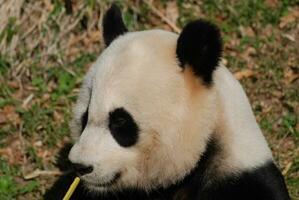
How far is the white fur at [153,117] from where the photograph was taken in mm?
3709

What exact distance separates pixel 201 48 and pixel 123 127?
59 centimetres

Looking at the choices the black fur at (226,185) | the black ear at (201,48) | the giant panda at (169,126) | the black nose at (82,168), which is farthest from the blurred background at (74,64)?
the black ear at (201,48)

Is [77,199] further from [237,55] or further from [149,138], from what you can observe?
[237,55]

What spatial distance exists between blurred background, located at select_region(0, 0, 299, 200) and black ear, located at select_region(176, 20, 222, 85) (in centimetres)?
183

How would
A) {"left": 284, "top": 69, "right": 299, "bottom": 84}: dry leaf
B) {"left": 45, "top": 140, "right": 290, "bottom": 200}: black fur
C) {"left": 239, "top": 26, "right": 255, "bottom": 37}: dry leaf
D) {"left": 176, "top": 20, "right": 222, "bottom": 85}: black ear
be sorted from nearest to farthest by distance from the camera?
{"left": 176, "top": 20, "right": 222, "bottom": 85}: black ear → {"left": 45, "top": 140, "right": 290, "bottom": 200}: black fur → {"left": 284, "top": 69, "right": 299, "bottom": 84}: dry leaf → {"left": 239, "top": 26, "right": 255, "bottom": 37}: dry leaf

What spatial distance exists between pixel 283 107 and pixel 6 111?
2.34 metres

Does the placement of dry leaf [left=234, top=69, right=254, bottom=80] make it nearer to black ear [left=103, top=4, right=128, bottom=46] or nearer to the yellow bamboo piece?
black ear [left=103, top=4, right=128, bottom=46]

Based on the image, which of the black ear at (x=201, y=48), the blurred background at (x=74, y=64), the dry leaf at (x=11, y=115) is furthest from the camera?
the dry leaf at (x=11, y=115)

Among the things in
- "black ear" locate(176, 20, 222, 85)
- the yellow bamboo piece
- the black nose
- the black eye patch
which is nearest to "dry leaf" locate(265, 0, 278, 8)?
"black ear" locate(176, 20, 222, 85)

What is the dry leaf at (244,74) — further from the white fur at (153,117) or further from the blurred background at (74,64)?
the white fur at (153,117)

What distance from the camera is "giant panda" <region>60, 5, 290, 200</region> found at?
3.71 meters

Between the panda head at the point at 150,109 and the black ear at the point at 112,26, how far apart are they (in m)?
0.33

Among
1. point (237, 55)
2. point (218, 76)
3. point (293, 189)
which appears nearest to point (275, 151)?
point (293, 189)

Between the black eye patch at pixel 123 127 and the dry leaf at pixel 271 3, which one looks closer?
the black eye patch at pixel 123 127
